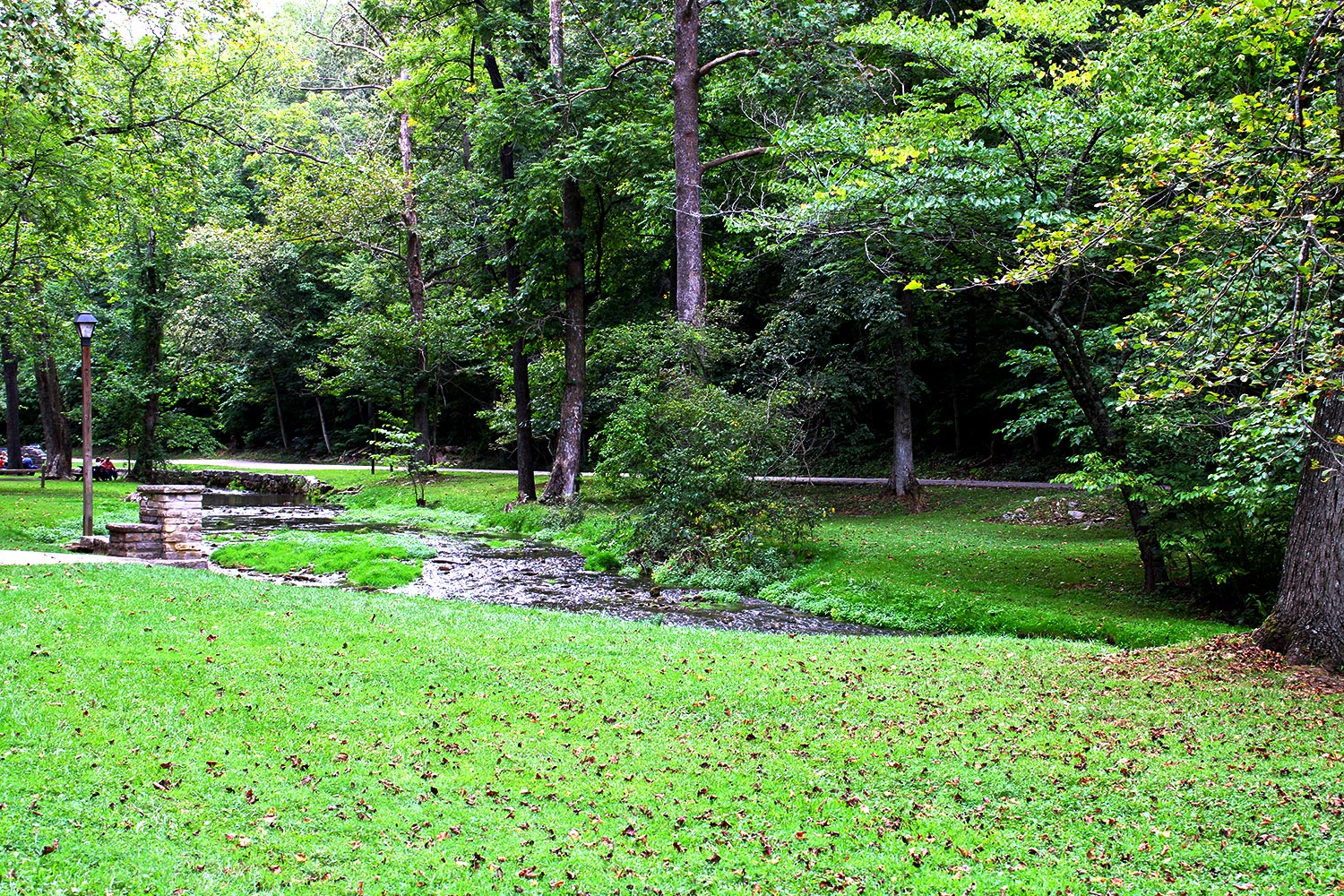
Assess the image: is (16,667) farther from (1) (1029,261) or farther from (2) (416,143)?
(2) (416,143)

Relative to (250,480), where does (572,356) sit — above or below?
above

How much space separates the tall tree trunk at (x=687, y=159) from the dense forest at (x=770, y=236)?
72mm

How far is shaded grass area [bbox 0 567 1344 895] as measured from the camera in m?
4.26

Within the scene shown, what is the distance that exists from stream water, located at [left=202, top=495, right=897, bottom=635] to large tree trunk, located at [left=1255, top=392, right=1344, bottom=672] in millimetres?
4748

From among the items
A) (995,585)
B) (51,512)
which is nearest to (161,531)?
(51,512)

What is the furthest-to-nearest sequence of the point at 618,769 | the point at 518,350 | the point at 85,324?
the point at 518,350
the point at 85,324
the point at 618,769

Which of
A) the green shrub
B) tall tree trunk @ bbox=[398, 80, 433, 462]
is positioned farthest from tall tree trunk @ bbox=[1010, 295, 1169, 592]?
tall tree trunk @ bbox=[398, 80, 433, 462]

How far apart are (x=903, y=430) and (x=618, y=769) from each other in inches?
669

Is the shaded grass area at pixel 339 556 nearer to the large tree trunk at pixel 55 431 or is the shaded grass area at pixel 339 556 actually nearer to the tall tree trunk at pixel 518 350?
the tall tree trunk at pixel 518 350

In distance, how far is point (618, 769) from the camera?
5.52 m

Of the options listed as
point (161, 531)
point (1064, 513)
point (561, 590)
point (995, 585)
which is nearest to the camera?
point (995, 585)

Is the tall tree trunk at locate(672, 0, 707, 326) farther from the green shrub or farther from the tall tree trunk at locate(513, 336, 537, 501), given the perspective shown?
the tall tree trunk at locate(513, 336, 537, 501)

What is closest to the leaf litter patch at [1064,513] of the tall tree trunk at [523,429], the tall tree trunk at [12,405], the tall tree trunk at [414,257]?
the tall tree trunk at [523,429]

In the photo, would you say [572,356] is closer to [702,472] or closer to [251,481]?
[702,472]
